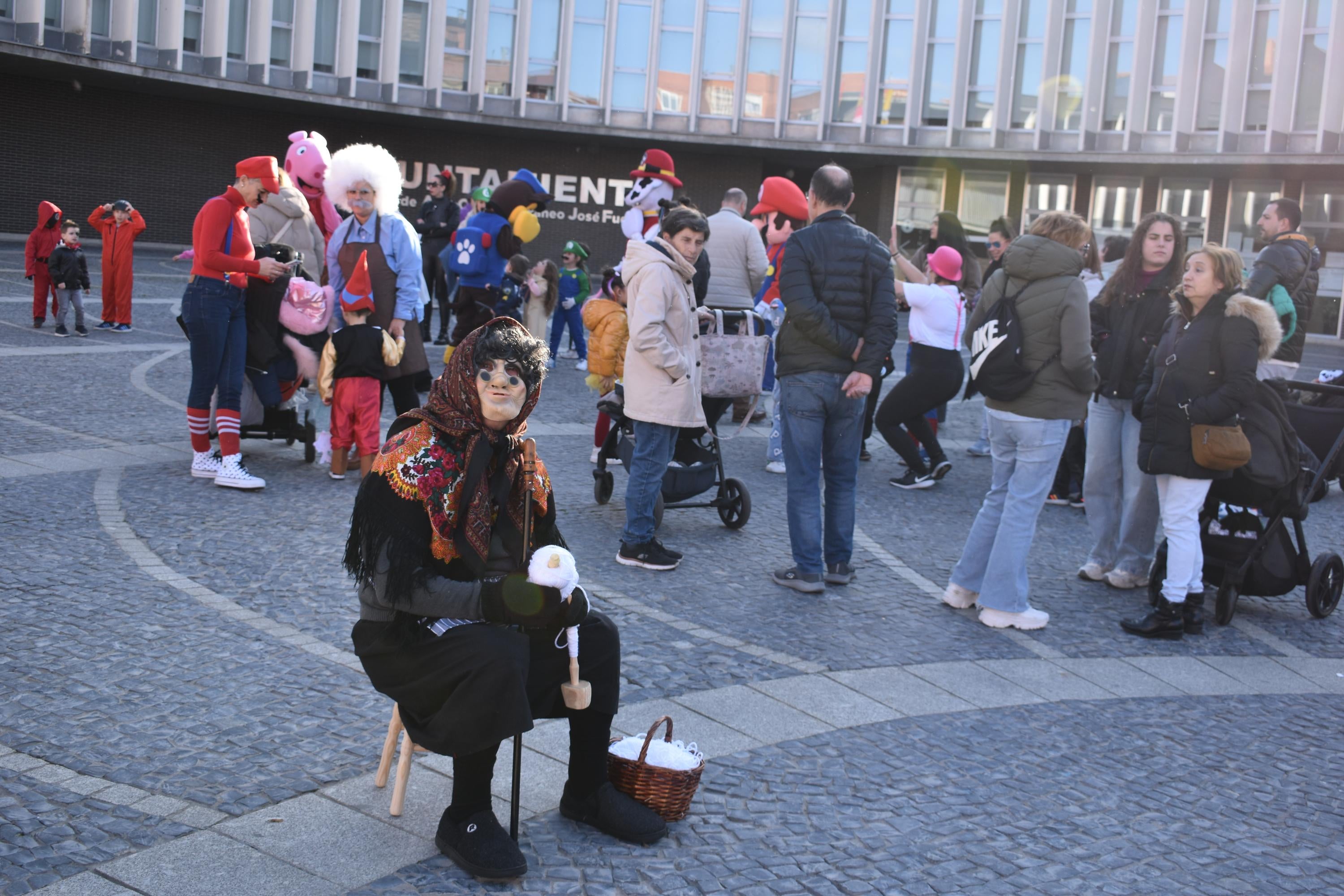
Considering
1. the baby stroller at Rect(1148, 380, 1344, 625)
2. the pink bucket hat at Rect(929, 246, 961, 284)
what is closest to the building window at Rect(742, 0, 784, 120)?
the pink bucket hat at Rect(929, 246, 961, 284)

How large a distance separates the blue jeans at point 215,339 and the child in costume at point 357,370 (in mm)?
537

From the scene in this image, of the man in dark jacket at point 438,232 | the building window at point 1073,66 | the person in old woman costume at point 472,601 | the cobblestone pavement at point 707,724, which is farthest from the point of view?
the building window at point 1073,66

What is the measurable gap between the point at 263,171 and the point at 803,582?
415 centimetres

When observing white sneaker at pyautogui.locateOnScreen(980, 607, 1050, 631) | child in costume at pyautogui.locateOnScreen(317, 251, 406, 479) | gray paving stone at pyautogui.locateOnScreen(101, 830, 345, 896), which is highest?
child in costume at pyautogui.locateOnScreen(317, 251, 406, 479)

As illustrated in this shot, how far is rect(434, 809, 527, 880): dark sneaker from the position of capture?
3.42 m

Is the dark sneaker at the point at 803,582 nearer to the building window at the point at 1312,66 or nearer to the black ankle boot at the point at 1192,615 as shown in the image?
the black ankle boot at the point at 1192,615

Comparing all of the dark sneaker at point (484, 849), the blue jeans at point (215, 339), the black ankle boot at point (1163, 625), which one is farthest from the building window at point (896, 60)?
the dark sneaker at point (484, 849)

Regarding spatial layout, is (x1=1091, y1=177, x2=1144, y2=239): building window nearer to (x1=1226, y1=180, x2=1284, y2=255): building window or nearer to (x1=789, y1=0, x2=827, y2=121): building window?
(x1=1226, y1=180, x2=1284, y2=255): building window

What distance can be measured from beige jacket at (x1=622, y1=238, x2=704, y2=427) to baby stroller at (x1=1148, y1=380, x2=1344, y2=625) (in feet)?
8.64

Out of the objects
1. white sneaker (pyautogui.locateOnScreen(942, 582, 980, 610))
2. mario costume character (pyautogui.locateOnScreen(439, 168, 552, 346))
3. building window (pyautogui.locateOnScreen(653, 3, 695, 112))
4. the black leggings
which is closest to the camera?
white sneaker (pyautogui.locateOnScreen(942, 582, 980, 610))

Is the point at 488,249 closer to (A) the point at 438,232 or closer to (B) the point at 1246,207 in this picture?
(A) the point at 438,232

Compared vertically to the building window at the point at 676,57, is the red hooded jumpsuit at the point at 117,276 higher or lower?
lower

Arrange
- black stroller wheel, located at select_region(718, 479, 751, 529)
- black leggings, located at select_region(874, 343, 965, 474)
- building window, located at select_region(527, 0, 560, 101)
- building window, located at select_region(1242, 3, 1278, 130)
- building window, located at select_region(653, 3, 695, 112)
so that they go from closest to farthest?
black stroller wheel, located at select_region(718, 479, 751, 529), black leggings, located at select_region(874, 343, 965, 474), building window, located at select_region(1242, 3, 1278, 130), building window, located at select_region(527, 0, 560, 101), building window, located at select_region(653, 3, 695, 112)

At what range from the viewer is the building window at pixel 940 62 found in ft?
107
